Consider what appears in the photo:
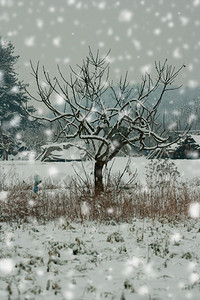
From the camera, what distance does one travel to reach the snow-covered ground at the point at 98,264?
2.91 m

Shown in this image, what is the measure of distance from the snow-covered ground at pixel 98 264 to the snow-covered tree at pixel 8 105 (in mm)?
20388

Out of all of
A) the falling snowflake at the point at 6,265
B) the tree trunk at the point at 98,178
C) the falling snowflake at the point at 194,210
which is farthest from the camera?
the tree trunk at the point at 98,178

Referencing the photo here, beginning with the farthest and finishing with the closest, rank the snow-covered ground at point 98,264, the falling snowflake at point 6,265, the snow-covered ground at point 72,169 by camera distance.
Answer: the snow-covered ground at point 72,169, the falling snowflake at point 6,265, the snow-covered ground at point 98,264

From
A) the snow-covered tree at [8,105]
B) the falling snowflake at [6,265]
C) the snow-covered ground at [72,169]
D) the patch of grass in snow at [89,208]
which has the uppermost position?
the snow-covered tree at [8,105]

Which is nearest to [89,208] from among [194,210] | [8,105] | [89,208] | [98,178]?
[89,208]

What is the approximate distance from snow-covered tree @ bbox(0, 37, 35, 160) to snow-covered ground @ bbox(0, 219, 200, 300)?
20.4 metres

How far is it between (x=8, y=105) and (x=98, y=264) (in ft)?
76.6

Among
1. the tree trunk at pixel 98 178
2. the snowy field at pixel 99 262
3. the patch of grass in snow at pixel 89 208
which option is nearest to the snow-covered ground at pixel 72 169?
the tree trunk at pixel 98 178

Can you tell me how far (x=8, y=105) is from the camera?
82.7 ft

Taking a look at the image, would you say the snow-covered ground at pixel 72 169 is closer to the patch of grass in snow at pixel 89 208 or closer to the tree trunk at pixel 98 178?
the tree trunk at pixel 98 178

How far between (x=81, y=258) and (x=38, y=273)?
74 cm

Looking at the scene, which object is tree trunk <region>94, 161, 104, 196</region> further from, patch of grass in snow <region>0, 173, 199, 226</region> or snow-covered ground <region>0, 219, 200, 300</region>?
snow-covered ground <region>0, 219, 200, 300</region>

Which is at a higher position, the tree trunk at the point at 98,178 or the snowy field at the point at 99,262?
the tree trunk at the point at 98,178

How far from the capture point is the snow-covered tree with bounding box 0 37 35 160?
81.5ft
